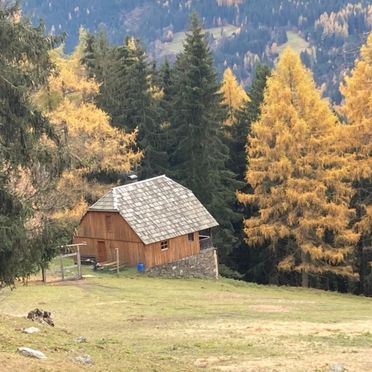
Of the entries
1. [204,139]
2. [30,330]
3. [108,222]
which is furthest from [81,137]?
[30,330]

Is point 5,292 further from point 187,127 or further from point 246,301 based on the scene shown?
point 187,127

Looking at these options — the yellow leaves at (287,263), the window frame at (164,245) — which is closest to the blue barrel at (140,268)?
the window frame at (164,245)

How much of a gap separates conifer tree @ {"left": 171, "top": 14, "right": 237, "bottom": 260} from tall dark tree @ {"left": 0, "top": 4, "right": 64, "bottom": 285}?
3215 cm

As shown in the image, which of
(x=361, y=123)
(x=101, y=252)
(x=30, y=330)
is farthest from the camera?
(x=101, y=252)

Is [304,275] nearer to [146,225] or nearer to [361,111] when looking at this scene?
[146,225]

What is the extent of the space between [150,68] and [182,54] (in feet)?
21.1

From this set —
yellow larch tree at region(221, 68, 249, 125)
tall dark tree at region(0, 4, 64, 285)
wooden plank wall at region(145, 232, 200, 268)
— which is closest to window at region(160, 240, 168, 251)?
wooden plank wall at region(145, 232, 200, 268)

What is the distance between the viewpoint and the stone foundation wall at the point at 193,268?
4340cm

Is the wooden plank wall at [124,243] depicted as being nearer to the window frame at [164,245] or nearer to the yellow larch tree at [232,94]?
the window frame at [164,245]

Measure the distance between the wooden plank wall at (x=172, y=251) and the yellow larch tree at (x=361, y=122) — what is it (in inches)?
404

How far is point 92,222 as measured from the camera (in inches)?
1783

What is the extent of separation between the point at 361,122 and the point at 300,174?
16.2 feet

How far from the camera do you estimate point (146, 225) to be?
4334 centimetres

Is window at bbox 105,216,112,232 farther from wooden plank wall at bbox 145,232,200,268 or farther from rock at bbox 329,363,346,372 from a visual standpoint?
rock at bbox 329,363,346,372
